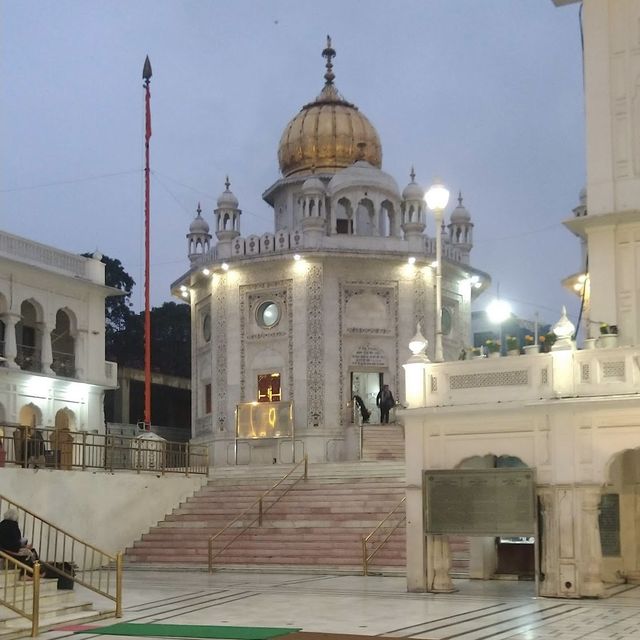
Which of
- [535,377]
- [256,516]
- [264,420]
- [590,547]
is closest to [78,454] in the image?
[256,516]

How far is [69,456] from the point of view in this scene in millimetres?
24000

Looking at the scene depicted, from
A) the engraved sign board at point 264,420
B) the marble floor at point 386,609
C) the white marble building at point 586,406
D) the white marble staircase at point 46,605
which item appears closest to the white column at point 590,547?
the white marble building at point 586,406

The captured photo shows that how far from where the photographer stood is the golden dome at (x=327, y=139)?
39.3 m

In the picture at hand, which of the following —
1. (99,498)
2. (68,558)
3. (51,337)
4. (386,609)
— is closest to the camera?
(386,609)

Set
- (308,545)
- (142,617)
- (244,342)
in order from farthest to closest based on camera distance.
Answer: (244,342) < (308,545) < (142,617)

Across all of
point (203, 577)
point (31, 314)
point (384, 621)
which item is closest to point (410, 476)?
point (384, 621)

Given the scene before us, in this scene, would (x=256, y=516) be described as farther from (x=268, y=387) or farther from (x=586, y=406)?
(x=586, y=406)

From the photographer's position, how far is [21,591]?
14492 millimetres

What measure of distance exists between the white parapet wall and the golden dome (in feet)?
51.6

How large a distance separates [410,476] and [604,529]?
322cm

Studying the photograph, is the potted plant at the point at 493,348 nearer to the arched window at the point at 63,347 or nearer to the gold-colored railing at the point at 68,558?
Result: the gold-colored railing at the point at 68,558

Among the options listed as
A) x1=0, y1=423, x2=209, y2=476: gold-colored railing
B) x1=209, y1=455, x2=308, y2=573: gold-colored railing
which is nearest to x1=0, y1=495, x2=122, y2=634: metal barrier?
x1=0, y1=423, x2=209, y2=476: gold-colored railing

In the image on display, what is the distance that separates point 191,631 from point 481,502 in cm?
531

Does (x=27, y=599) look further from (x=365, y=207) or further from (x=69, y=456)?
(x=365, y=207)
